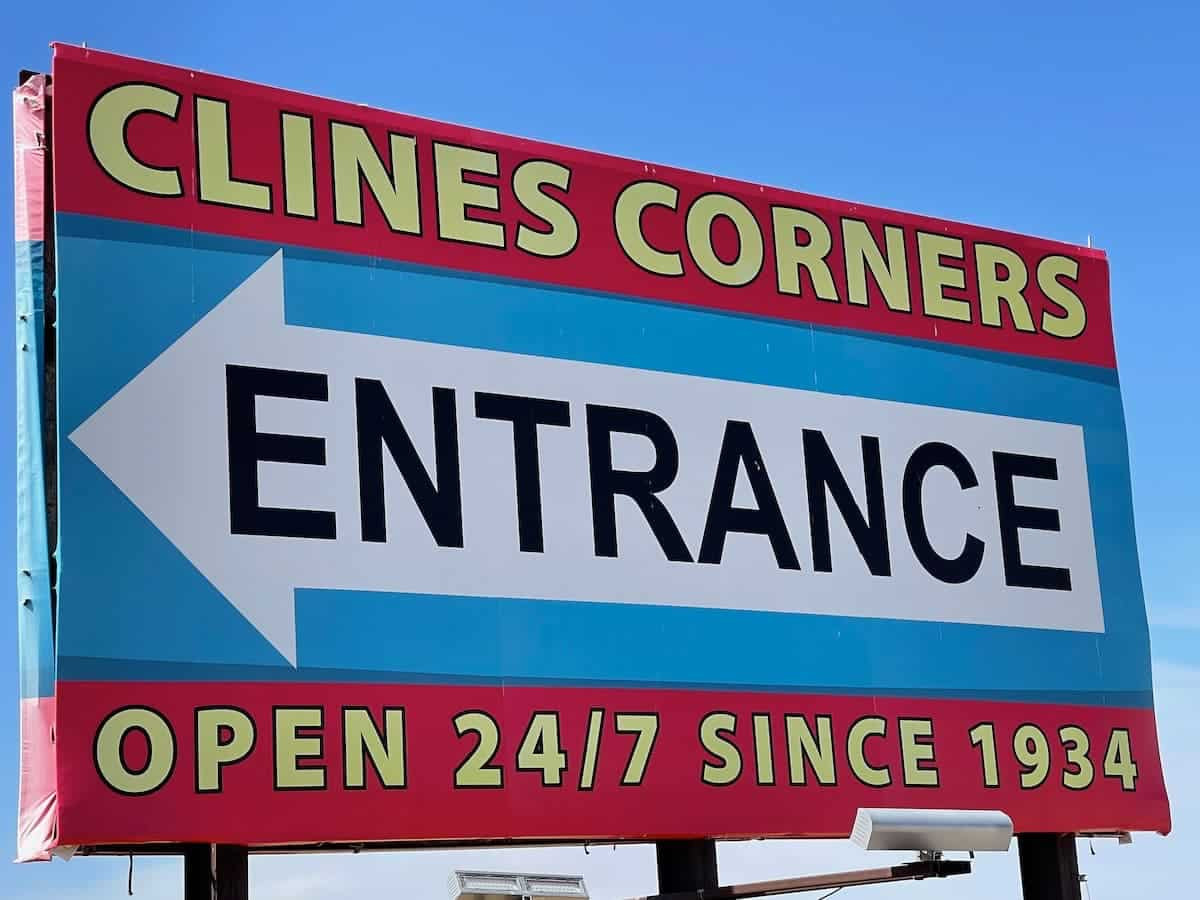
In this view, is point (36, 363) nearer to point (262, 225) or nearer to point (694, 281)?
point (262, 225)

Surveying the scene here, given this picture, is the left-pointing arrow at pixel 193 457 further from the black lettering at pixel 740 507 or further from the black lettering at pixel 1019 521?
the black lettering at pixel 1019 521

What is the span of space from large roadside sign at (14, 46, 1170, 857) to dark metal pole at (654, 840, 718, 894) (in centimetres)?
13

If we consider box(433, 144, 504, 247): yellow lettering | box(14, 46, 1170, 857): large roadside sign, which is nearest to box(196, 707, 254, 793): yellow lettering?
box(14, 46, 1170, 857): large roadside sign

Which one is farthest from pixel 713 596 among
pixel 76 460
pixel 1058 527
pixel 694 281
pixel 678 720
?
pixel 76 460

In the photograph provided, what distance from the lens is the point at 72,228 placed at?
31.7 ft

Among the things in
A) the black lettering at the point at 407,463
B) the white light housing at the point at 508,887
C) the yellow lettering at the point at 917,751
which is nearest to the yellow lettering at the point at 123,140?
the black lettering at the point at 407,463

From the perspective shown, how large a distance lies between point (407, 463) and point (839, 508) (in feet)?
8.98

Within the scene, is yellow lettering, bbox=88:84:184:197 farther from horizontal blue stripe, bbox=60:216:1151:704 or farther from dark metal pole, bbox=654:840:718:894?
dark metal pole, bbox=654:840:718:894

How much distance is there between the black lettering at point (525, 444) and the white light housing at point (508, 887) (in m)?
1.73

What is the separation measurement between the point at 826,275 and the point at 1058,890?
3.89 meters

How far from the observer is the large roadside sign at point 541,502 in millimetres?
9531

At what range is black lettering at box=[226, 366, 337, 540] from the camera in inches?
386

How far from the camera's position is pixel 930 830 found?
1001 cm

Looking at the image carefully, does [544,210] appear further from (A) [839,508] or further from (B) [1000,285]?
(B) [1000,285]
